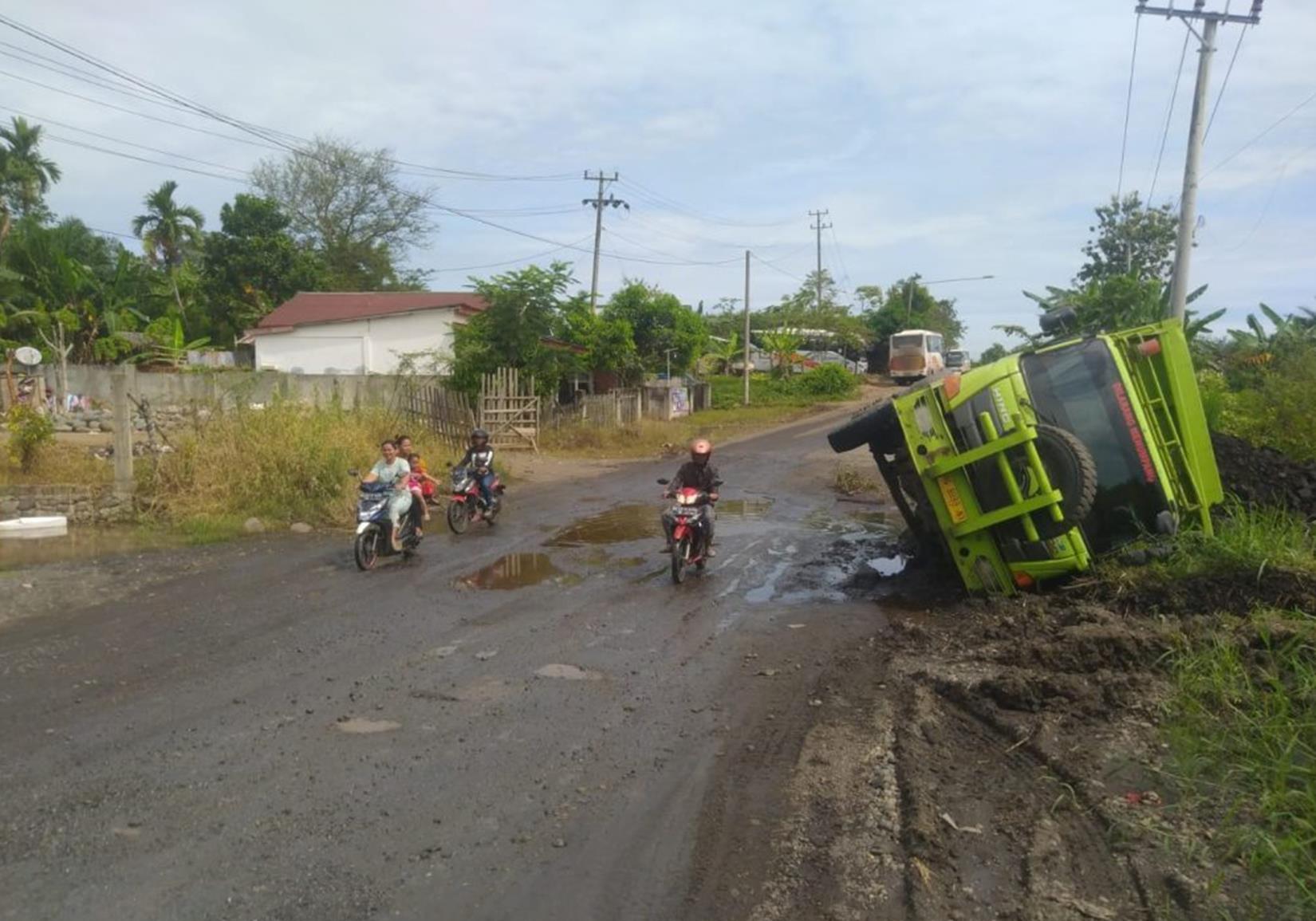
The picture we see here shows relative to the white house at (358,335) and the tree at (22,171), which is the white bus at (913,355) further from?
the tree at (22,171)

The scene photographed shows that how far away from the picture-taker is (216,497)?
13883 millimetres

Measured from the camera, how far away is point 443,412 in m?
24.8

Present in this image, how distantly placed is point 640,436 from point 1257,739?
25.5m

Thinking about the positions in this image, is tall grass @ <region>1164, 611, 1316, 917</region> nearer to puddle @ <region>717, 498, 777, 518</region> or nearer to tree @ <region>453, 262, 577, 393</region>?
puddle @ <region>717, 498, 777, 518</region>

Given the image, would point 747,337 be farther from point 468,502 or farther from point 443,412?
point 468,502

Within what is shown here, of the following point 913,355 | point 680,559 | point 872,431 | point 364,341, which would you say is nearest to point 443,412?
point 364,341

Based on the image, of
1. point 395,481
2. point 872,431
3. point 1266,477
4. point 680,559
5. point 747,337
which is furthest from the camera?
point 747,337

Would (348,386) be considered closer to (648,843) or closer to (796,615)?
(796,615)

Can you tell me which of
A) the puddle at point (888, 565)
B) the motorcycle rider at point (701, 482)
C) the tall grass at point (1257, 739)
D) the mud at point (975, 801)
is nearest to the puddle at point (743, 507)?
the puddle at point (888, 565)

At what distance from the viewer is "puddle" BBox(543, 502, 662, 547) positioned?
13078 mm

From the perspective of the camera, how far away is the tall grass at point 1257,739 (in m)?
3.88

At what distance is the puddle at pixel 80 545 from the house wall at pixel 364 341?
2107 cm

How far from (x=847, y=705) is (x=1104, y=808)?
1.99 metres

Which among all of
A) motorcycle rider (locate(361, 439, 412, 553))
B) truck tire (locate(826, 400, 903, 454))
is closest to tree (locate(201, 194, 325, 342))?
motorcycle rider (locate(361, 439, 412, 553))
